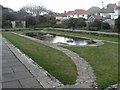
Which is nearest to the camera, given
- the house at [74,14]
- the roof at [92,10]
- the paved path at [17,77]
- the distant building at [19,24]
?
the paved path at [17,77]

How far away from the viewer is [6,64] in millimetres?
6902

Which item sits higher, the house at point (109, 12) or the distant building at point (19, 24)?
the house at point (109, 12)

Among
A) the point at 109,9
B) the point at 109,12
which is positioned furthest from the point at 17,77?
the point at 109,9

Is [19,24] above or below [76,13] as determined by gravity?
below

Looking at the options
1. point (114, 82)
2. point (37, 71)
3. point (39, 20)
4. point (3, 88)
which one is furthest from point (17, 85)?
point (39, 20)

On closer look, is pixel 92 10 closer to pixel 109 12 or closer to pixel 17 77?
pixel 109 12

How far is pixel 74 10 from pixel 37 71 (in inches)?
3002

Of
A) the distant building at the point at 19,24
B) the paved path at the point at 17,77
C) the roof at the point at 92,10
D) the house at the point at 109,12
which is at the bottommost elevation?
the paved path at the point at 17,77

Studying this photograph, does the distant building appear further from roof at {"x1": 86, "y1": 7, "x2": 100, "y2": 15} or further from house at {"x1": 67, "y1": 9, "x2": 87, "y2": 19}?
house at {"x1": 67, "y1": 9, "x2": 87, "y2": 19}

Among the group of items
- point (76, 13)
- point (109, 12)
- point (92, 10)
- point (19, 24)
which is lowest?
point (19, 24)

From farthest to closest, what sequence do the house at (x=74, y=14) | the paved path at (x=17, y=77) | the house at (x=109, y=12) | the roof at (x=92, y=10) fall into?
the house at (x=74, y=14)
the roof at (x=92, y=10)
the house at (x=109, y=12)
the paved path at (x=17, y=77)

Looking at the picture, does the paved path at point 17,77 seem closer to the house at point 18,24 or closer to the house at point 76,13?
the house at point 18,24

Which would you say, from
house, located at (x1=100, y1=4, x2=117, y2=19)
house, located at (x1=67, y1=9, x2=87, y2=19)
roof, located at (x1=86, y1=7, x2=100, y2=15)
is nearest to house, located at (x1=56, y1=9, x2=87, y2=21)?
house, located at (x1=67, y1=9, x2=87, y2=19)

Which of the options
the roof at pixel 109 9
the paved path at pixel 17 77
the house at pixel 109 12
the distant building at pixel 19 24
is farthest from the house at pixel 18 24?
the paved path at pixel 17 77
